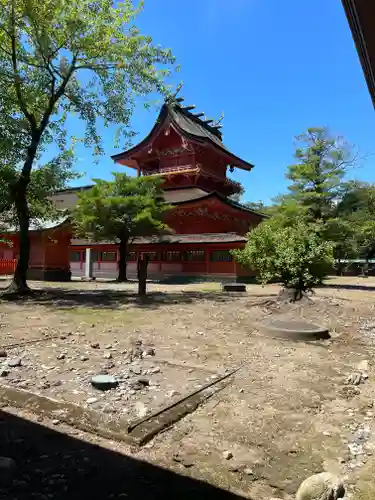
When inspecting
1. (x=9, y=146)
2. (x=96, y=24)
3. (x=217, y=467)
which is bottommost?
(x=217, y=467)

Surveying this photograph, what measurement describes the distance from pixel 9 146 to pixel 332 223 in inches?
750

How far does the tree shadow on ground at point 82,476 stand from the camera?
3.03 meters

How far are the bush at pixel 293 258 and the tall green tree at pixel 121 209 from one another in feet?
38.9

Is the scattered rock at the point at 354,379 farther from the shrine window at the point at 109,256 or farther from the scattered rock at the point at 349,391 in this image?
the shrine window at the point at 109,256

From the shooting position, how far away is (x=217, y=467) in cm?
348

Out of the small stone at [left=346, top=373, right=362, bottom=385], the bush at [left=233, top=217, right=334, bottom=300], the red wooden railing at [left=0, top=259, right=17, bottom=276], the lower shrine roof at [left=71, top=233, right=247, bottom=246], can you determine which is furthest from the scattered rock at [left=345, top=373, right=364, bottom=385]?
the red wooden railing at [left=0, top=259, right=17, bottom=276]

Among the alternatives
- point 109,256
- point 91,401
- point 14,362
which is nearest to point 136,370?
point 91,401

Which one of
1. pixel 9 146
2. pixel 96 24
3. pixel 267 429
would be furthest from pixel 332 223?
pixel 267 429

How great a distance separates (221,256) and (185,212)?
4.94 meters

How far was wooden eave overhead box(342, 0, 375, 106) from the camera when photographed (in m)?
2.46

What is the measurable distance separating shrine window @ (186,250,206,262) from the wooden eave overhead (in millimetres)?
27008

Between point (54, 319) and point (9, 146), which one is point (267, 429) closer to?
point (54, 319)

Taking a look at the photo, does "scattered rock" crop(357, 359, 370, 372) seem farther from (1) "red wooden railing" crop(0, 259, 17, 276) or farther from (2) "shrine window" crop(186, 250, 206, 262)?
(1) "red wooden railing" crop(0, 259, 17, 276)

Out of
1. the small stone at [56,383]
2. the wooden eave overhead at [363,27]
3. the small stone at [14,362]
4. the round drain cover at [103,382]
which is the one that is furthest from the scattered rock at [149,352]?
the wooden eave overhead at [363,27]
